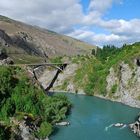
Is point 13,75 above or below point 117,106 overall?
above

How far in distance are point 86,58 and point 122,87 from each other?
126ft

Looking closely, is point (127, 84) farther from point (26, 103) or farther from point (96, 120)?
point (26, 103)

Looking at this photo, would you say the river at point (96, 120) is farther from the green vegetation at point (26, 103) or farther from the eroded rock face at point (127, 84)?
the eroded rock face at point (127, 84)

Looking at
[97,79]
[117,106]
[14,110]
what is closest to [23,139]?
[14,110]

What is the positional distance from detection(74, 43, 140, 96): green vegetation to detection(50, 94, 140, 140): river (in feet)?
34.9

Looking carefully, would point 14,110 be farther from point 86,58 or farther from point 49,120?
point 86,58

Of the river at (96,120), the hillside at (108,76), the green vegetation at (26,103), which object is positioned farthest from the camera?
the hillside at (108,76)

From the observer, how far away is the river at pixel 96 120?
71688mm

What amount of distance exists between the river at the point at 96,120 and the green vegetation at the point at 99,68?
10.6 metres

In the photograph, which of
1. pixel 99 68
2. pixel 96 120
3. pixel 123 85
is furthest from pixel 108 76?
pixel 96 120

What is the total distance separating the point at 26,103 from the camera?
76938mm

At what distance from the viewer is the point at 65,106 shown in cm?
9106

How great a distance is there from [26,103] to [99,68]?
2662 inches

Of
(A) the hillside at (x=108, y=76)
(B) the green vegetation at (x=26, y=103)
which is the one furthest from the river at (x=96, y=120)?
(A) the hillside at (x=108, y=76)
